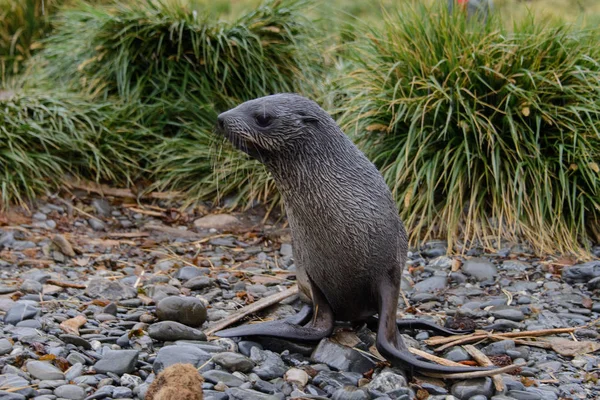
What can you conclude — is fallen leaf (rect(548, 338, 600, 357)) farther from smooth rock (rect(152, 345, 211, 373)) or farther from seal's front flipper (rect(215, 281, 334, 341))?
smooth rock (rect(152, 345, 211, 373))

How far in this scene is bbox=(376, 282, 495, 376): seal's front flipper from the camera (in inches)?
117

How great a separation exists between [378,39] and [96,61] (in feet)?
8.67

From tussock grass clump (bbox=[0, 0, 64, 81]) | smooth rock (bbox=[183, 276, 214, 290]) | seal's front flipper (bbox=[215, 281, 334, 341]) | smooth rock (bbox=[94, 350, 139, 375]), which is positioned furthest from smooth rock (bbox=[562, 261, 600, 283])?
tussock grass clump (bbox=[0, 0, 64, 81])

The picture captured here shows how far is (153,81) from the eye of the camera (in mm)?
6648

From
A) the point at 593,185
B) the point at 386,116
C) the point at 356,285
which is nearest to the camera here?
the point at 356,285

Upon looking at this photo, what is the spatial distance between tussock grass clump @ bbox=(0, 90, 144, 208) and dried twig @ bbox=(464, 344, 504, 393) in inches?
143

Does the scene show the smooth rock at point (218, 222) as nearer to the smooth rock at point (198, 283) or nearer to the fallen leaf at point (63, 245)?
the fallen leaf at point (63, 245)

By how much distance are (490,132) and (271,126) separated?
7.98 ft

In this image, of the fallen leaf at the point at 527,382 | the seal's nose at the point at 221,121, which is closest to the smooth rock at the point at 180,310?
the seal's nose at the point at 221,121

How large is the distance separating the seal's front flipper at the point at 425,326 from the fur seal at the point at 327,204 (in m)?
0.35

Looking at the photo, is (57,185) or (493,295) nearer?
(493,295)

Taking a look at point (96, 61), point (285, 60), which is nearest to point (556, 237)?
point (285, 60)

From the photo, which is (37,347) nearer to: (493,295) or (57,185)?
(493,295)

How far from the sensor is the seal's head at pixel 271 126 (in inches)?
123
